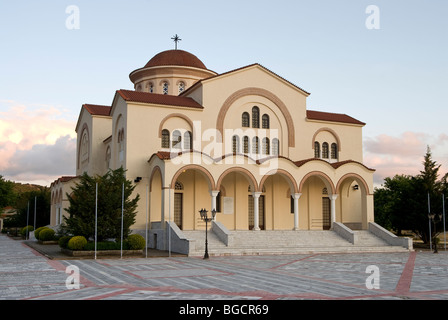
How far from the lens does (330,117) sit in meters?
37.4

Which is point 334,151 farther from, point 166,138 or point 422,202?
point 166,138

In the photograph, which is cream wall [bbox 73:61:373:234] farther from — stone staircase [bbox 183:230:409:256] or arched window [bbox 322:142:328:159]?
stone staircase [bbox 183:230:409:256]

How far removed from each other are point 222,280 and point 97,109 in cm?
2649

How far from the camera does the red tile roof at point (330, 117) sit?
36.4 meters

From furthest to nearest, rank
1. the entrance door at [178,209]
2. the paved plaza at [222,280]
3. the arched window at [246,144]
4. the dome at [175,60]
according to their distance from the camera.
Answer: the dome at [175,60]
the arched window at [246,144]
the entrance door at [178,209]
the paved plaza at [222,280]

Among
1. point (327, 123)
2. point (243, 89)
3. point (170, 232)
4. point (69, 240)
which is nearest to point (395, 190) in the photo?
point (327, 123)

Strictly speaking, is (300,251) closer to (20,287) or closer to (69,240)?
(69,240)

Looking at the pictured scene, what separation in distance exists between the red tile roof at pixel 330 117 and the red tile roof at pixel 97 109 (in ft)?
52.2

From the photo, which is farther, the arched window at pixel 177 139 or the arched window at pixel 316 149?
the arched window at pixel 316 149

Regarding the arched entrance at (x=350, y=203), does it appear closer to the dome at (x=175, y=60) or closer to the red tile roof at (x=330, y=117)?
the red tile roof at (x=330, y=117)

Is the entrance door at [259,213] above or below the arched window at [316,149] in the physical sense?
below

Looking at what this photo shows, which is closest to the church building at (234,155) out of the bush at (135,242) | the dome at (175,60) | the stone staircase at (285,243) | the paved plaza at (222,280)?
the stone staircase at (285,243)

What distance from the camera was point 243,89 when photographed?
34.0m

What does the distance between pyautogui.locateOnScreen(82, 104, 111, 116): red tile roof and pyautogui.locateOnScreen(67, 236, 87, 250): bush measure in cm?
1573
